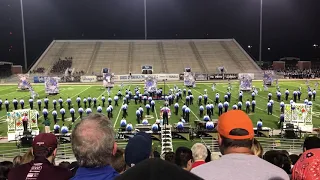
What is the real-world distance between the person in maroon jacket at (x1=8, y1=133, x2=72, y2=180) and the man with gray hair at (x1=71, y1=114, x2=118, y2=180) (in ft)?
1.90

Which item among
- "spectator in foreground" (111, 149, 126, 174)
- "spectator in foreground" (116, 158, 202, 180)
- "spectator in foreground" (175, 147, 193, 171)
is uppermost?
"spectator in foreground" (116, 158, 202, 180)

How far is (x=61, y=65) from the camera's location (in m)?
53.2

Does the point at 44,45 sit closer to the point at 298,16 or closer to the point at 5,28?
the point at 5,28

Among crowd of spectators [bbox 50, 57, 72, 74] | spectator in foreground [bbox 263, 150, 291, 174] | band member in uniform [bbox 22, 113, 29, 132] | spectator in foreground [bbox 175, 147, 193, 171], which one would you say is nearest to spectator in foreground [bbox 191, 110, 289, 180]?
spectator in foreground [bbox 175, 147, 193, 171]

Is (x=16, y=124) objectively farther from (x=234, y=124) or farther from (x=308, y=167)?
(x=308, y=167)

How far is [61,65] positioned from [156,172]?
178 feet

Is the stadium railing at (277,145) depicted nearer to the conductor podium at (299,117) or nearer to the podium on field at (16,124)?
the conductor podium at (299,117)

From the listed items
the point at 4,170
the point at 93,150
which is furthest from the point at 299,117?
the point at 93,150

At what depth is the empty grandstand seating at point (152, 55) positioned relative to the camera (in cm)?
5322

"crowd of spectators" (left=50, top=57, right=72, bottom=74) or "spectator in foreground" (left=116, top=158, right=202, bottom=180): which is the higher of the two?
"crowd of spectators" (left=50, top=57, right=72, bottom=74)

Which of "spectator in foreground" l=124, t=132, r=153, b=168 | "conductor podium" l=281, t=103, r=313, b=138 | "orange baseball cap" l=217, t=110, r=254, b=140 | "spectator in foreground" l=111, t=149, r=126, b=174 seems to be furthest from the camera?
"conductor podium" l=281, t=103, r=313, b=138

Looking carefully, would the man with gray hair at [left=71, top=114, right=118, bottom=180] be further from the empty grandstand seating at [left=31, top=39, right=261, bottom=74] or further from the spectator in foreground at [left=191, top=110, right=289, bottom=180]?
the empty grandstand seating at [left=31, top=39, right=261, bottom=74]

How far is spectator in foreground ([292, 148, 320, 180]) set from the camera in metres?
2.04

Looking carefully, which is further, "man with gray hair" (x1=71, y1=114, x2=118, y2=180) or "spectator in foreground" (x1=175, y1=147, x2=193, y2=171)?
"spectator in foreground" (x1=175, y1=147, x2=193, y2=171)
